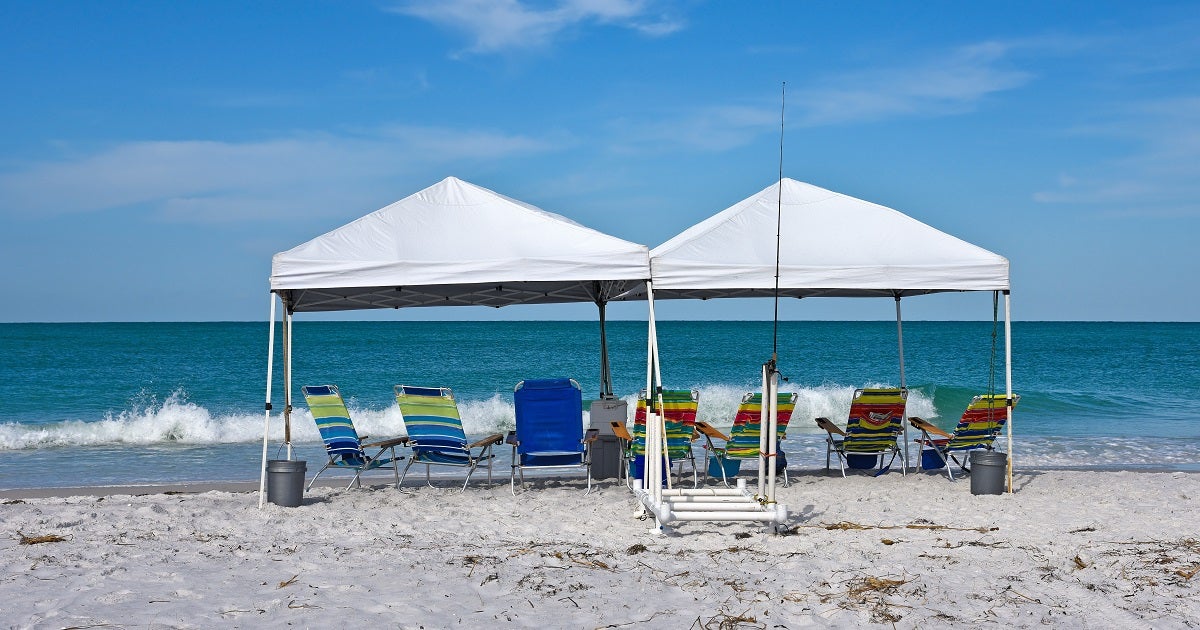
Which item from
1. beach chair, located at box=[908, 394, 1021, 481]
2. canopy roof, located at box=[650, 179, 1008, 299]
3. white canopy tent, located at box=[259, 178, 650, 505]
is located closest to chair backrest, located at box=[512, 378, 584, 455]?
white canopy tent, located at box=[259, 178, 650, 505]

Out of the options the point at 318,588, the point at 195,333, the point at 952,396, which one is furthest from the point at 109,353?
the point at 318,588

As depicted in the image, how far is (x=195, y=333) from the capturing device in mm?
56156

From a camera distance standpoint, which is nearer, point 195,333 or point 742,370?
point 742,370

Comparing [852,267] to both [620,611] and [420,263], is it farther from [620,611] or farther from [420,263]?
[620,611]

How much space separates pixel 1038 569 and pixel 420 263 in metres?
4.05

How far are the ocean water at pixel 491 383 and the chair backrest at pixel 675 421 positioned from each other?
3.61 meters

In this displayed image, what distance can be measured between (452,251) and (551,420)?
1514mm

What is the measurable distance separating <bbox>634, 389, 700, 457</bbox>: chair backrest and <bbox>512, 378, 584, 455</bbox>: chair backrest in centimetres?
51

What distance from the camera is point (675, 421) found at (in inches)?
271

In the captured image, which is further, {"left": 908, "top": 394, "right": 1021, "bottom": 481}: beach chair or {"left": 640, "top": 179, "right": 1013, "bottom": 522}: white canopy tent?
{"left": 908, "top": 394, "right": 1021, "bottom": 481}: beach chair

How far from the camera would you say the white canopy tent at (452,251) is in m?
6.41

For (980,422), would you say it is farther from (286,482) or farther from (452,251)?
(286,482)

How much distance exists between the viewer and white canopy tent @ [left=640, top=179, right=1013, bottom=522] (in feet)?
21.1

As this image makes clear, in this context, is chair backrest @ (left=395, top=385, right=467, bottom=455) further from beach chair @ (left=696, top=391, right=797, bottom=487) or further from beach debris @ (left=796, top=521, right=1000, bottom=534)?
beach debris @ (left=796, top=521, right=1000, bottom=534)
